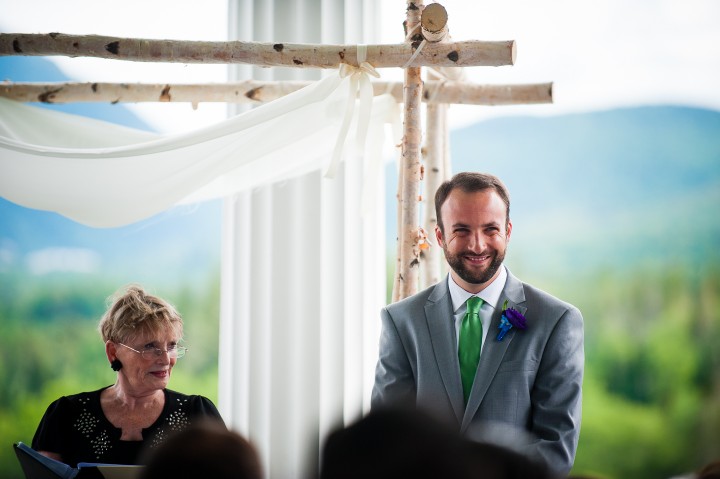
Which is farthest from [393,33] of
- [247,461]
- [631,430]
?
[247,461]

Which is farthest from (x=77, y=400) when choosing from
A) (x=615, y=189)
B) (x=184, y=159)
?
(x=615, y=189)

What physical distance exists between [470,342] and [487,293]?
0.54ft

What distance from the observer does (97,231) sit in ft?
14.6

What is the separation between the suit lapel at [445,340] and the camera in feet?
8.09

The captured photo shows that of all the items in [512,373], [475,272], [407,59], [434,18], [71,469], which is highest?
[434,18]

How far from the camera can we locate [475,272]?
2514 millimetres

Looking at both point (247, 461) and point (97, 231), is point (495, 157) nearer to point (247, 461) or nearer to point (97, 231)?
point (97, 231)

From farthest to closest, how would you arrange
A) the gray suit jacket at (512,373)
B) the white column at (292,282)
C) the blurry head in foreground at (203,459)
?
the white column at (292,282)
the gray suit jacket at (512,373)
the blurry head in foreground at (203,459)

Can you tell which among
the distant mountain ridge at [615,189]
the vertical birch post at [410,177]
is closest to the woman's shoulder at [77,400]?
the vertical birch post at [410,177]

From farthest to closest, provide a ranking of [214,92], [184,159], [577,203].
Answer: [577,203] < [214,92] < [184,159]

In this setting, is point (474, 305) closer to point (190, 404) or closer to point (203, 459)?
point (190, 404)

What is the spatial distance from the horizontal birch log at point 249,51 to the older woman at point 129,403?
0.87 m

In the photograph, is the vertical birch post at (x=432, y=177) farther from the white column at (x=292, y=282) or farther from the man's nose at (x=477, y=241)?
the white column at (x=292, y=282)

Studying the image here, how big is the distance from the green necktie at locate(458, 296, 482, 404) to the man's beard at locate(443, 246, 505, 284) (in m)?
0.07
